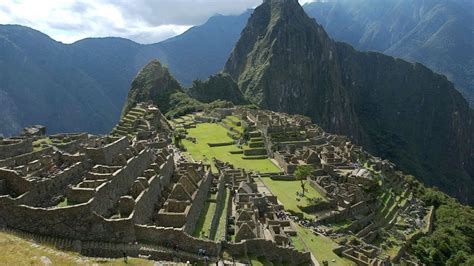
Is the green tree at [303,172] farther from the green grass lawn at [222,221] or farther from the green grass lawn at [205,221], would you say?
the green grass lawn at [205,221]

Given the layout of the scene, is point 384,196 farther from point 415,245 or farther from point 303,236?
point 303,236

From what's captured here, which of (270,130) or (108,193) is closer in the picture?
(108,193)

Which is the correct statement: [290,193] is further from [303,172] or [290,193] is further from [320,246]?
[320,246]

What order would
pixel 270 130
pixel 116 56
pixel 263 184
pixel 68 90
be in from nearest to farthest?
pixel 263 184 < pixel 270 130 < pixel 68 90 < pixel 116 56

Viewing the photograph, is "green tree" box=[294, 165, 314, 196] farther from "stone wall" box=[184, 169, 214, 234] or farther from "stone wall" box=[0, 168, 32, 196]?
"stone wall" box=[0, 168, 32, 196]

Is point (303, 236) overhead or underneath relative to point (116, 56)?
underneath

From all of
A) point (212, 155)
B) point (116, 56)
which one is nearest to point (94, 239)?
point (212, 155)

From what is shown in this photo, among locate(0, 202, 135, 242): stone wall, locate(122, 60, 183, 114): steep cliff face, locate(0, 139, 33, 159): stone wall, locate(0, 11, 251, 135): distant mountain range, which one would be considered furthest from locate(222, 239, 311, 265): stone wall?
locate(0, 11, 251, 135): distant mountain range
